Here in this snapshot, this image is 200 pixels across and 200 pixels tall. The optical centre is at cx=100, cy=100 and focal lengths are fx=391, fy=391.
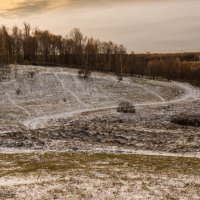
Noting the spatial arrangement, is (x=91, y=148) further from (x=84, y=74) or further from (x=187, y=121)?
(x=84, y=74)

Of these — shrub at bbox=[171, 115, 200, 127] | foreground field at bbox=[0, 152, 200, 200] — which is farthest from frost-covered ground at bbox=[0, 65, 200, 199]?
shrub at bbox=[171, 115, 200, 127]

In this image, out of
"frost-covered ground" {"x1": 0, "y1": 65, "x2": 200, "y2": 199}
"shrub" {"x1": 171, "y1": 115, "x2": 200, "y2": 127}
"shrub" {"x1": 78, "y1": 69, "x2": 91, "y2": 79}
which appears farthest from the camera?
"shrub" {"x1": 78, "y1": 69, "x2": 91, "y2": 79}

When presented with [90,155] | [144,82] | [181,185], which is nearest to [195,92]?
[144,82]

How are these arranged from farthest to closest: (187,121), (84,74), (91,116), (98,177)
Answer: (84,74)
(91,116)
(187,121)
(98,177)

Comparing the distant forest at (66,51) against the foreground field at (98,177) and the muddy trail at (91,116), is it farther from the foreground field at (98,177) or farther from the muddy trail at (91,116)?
the foreground field at (98,177)

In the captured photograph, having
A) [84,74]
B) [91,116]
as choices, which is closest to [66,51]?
[84,74]

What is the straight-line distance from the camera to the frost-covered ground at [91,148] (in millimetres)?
22547

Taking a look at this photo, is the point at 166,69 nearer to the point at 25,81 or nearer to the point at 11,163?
the point at 25,81

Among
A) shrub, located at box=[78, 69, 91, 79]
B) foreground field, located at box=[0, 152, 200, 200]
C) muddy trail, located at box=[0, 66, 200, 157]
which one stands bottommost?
muddy trail, located at box=[0, 66, 200, 157]

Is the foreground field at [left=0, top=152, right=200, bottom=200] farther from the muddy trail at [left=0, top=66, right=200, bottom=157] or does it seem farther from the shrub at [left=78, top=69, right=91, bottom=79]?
the shrub at [left=78, top=69, right=91, bottom=79]

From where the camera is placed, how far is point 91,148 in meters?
37.0

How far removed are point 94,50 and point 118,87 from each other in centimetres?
7151

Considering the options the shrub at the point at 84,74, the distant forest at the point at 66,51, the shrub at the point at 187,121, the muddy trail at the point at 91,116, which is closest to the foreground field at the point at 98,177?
the muddy trail at the point at 91,116

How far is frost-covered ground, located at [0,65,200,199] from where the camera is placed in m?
22.5
